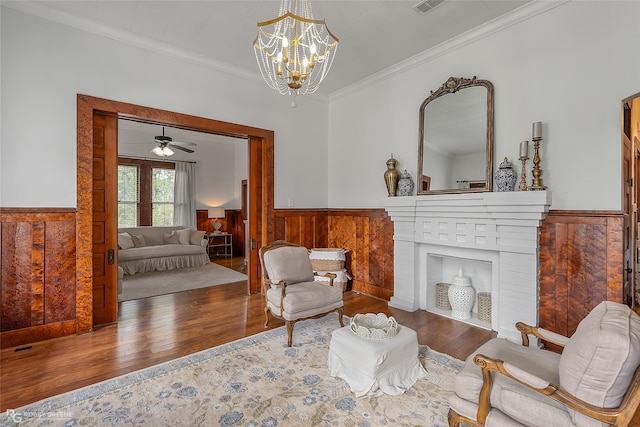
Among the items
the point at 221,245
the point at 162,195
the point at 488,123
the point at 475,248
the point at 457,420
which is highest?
Answer: the point at 488,123

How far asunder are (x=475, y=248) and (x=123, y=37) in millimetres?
4678

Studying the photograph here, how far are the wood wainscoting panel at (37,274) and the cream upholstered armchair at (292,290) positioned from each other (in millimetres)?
2044

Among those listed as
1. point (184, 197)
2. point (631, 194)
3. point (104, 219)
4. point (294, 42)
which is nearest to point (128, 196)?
point (184, 197)

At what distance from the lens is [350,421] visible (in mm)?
1939

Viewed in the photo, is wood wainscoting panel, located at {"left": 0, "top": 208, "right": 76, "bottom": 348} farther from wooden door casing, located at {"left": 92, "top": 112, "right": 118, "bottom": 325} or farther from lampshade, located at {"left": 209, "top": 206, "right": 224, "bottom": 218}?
lampshade, located at {"left": 209, "top": 206, "right": 224, "bottom": 218}

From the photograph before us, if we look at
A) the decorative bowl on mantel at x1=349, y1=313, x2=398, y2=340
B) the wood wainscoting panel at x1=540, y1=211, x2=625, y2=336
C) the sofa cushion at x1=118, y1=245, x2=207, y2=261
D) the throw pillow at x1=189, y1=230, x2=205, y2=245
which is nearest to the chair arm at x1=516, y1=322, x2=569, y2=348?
the decorative bowl on mantel at x1=349, y1=313, x2=398, y2=340

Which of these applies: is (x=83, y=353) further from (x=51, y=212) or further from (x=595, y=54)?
(x=595, y=54)

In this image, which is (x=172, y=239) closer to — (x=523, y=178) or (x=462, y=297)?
(x=462, y=297)

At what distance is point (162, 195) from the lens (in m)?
8.24

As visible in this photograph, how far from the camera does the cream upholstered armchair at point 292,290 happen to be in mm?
3062

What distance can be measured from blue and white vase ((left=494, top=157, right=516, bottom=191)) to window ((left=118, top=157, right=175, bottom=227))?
7.89 m

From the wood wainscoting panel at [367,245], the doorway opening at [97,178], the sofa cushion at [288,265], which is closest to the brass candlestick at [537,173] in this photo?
the wood wainscoting panel at [367,245]

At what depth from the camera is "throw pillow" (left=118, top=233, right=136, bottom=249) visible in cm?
632

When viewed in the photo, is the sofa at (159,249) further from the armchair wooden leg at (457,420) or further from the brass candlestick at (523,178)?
the brass candlestick at (523,178)
